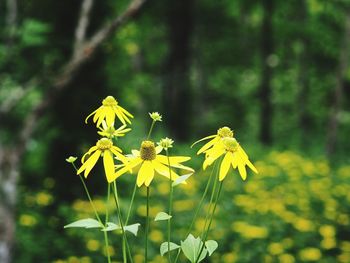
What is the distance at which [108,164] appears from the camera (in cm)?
99

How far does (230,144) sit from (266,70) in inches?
351

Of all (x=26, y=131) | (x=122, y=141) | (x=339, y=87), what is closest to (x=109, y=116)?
(x=26, y=131)

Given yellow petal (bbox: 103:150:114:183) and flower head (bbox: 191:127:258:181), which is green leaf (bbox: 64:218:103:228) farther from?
flower head (bbox: 191:127:258:181)

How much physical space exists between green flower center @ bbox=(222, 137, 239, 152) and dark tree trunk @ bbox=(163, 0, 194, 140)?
7.99 meters

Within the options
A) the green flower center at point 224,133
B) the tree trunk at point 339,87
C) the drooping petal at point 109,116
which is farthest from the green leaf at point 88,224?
the tree trunk at point 339,87

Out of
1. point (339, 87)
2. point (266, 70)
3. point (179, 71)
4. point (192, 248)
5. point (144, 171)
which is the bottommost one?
point (192, 248)

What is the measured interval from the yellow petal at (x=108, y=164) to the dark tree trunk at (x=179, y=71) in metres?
7.99

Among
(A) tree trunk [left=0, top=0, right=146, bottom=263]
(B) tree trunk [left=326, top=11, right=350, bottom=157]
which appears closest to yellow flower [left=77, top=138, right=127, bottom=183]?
(A) tree trunk [left=0, top=0, right=146, bottom=263]

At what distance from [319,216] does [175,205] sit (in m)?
1.44

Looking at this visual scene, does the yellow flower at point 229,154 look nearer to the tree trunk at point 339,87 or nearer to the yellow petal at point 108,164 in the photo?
the yellow petal at point 108,164

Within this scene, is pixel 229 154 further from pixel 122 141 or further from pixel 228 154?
pixel 122 141

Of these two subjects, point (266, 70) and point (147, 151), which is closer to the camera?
point (147, 151)

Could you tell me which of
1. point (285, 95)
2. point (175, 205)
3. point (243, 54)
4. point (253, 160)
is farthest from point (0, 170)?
point (285, 95)

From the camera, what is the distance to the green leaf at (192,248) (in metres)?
0.99
